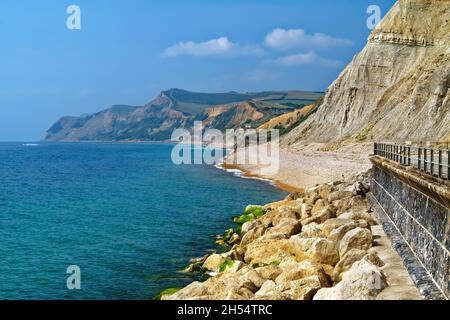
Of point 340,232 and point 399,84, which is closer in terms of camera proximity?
point 340,232

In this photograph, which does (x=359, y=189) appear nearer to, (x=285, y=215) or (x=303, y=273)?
(x=285, y=215)

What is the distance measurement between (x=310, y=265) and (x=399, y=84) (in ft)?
220

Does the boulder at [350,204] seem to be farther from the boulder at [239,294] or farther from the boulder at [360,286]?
the boulder at [360,286]

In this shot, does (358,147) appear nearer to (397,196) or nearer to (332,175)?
(332,175)

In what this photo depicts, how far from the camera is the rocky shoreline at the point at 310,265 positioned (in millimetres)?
14727

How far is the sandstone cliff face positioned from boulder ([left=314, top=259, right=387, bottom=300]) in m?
44.3

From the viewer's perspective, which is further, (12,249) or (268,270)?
(12,249)

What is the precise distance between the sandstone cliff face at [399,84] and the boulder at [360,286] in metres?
44.3

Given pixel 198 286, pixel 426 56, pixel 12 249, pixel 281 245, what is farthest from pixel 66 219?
pixel 426 56

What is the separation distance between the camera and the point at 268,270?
20.0 m

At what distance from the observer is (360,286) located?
14.3 m

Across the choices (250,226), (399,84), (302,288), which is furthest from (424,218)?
(399,84)

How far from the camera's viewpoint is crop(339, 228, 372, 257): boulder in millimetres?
19722
